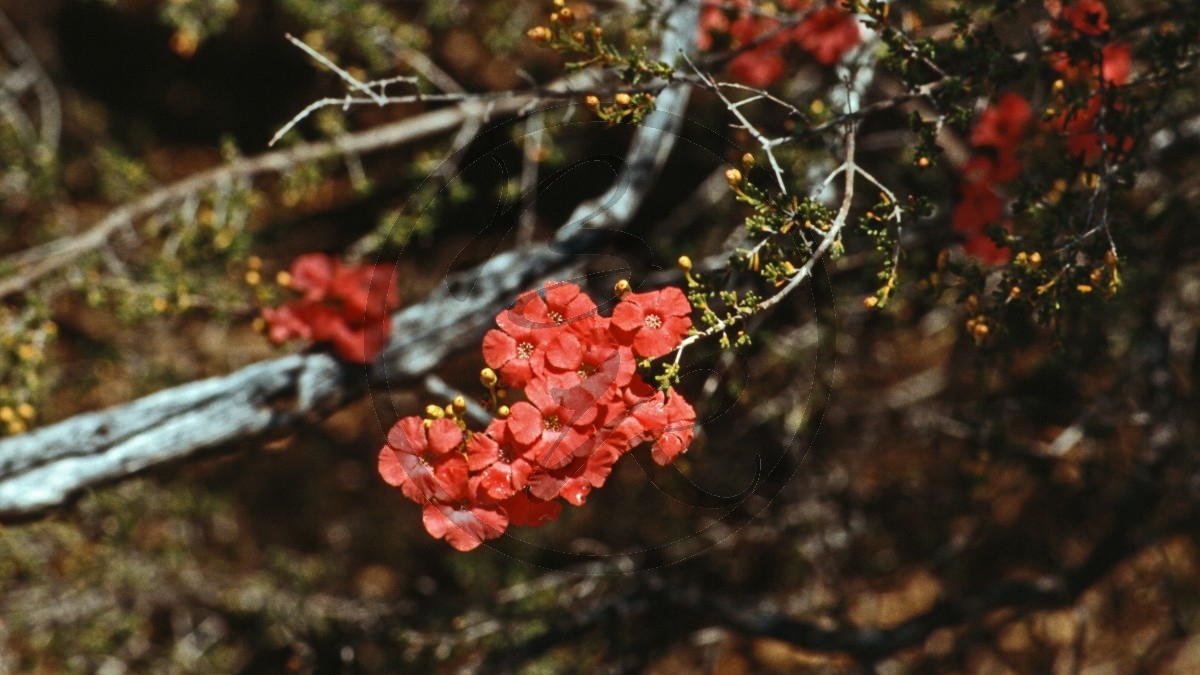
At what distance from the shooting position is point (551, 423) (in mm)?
1763

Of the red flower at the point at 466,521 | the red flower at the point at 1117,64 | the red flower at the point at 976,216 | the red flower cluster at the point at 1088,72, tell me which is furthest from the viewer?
the red flower at the point at 1117,64

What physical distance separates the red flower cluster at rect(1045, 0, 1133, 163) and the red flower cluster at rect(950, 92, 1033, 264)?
140 mm

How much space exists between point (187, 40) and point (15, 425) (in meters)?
1.70

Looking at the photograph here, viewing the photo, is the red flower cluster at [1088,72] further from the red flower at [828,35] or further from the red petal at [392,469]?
the red petal at [392,469]

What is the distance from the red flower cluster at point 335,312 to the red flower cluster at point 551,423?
1.03m

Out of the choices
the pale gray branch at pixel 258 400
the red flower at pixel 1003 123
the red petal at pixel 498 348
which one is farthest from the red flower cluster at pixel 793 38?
the red petal at pixel 498 348

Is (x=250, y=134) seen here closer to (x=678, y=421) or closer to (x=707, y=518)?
(x=707, y=518)

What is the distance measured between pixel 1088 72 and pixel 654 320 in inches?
67.6

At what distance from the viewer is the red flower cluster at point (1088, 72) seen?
222 cm

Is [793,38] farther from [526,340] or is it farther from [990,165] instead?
[526,340]

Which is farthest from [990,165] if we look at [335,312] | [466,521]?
[335,312]

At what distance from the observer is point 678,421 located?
1758 millimetres

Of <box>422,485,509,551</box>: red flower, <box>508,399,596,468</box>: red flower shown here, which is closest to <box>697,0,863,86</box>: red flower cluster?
<box>508,399,596,468</box>: red flower

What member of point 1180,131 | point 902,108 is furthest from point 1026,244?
point 902,108
